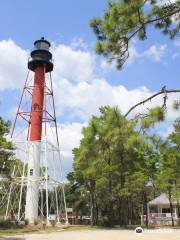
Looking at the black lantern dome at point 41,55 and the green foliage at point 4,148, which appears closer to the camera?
the green foliage at point 4,148

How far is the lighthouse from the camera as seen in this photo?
124 ft

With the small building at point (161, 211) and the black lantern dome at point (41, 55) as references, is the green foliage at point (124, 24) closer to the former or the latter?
the black lantern dome at point (41, 55)

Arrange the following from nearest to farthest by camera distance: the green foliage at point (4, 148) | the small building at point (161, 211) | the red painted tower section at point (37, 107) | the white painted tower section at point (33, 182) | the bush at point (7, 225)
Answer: the green foliage at point (4, 148), the bush at point (7, 225), the white painted tower section at point (33, 182), the red painted tower section at point (37, 107), the small building at point (161, 211)

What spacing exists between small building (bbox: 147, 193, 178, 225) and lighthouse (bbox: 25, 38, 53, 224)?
17.8 meters

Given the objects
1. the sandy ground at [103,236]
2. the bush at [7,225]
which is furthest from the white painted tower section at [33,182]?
the sandy ground at [103,236]

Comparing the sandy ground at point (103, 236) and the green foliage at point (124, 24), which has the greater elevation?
the green foliage at point (124, 24)

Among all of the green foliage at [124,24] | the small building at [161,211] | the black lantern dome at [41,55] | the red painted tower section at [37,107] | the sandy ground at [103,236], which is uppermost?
the black lantern dome at [41,55]

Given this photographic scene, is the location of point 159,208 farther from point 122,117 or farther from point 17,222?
point 122,117

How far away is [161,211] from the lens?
180 feet

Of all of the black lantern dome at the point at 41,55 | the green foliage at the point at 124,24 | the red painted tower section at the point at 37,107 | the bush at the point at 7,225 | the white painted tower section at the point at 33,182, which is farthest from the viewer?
the black lantern dome at the point at 41,55

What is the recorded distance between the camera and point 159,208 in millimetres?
54844

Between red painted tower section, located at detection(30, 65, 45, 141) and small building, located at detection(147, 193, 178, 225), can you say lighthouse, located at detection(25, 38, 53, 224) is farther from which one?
small building, located at detection(147, 193, 178, 225)

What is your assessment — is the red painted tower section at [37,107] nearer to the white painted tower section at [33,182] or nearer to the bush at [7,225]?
the white painted tower section at [33,182]

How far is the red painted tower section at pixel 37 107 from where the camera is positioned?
38.7m
